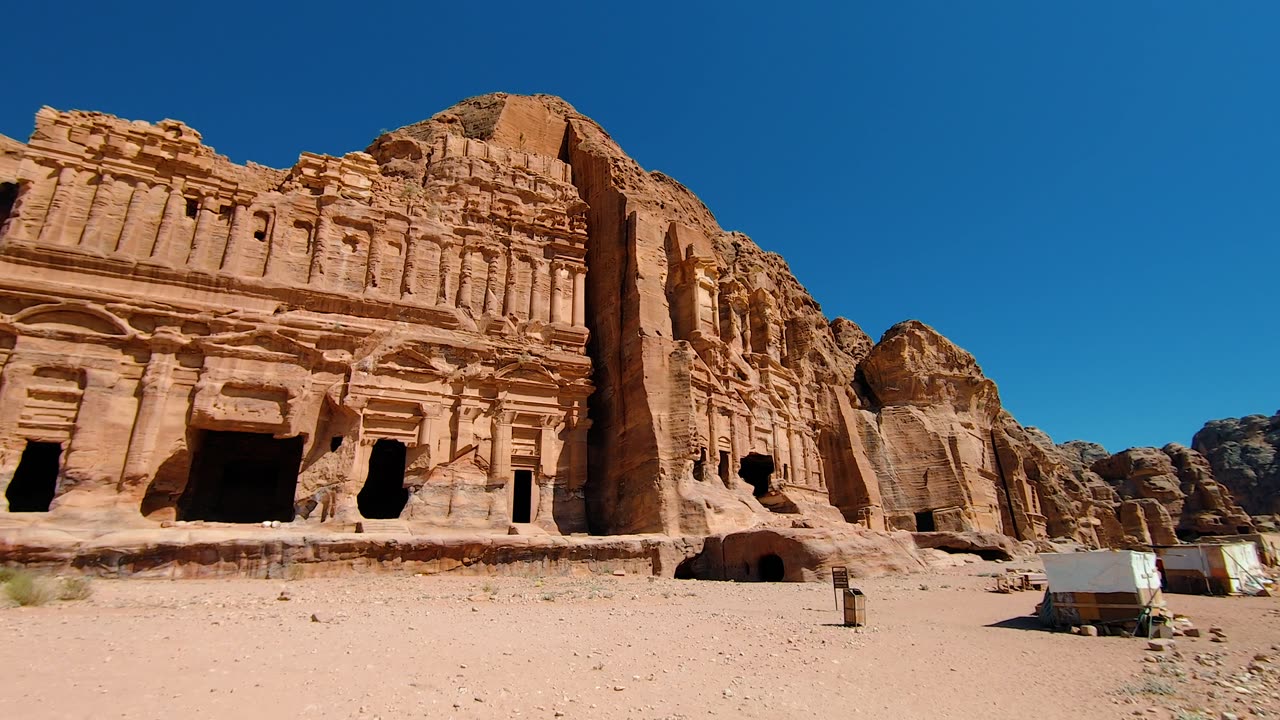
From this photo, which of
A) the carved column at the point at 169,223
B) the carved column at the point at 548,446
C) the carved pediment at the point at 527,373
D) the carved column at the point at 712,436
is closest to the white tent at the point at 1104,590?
the carved column at the point at 712,436

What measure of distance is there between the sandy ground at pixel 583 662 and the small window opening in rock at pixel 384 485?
11.6 m

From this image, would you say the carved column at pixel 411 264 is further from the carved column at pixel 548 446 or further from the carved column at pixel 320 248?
the carved column at pixel 548 446

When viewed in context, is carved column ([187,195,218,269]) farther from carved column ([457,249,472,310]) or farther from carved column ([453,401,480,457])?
carved column ([453,401,480,457])

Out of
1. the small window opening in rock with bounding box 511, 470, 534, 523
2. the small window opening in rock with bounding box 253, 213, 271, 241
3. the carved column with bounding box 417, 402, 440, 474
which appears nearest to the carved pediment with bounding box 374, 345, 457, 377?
the carved column with bounding box 417, 402, 440, 474

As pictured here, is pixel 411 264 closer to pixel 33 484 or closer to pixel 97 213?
pixel 97 213

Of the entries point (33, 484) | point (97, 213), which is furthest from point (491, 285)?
point (33, 484)

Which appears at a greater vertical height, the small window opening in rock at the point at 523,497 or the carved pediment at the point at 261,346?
the carved pediment at the point at 261,346

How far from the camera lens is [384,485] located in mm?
23469

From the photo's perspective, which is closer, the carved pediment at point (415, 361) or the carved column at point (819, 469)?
the carved pediment at point (415, 361)

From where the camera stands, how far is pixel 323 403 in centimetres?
1941

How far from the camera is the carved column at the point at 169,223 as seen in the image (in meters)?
19.6

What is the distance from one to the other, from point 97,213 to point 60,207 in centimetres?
82

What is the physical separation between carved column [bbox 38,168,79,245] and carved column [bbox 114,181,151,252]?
126cm

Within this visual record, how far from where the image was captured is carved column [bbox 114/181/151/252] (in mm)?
19250
